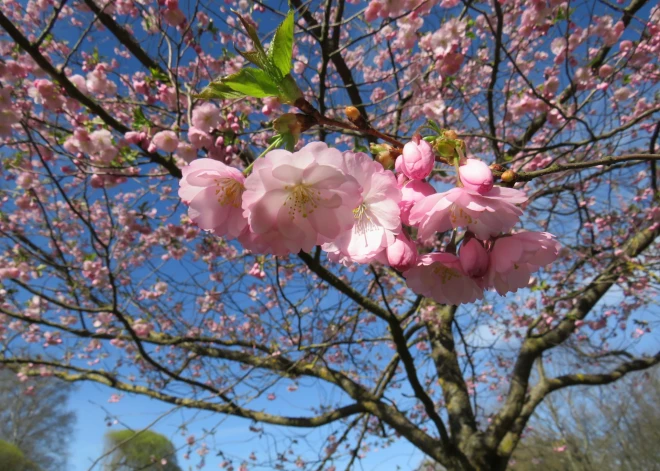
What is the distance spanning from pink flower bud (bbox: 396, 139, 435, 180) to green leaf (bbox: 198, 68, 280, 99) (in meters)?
0.22

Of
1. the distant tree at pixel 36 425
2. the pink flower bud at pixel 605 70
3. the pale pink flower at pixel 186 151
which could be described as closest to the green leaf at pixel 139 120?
the pale pink flower at pixel 186 151

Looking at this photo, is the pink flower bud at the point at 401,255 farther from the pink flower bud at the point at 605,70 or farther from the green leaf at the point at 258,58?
the pink flower bud at the point at 605,70

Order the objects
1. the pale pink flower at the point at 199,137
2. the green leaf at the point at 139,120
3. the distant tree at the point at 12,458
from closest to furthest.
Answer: the pale pink flower at the point at 199,137 → the green leaf at the point at 139,120 → the distant tree at the point at 12,458

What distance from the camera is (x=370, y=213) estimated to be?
712 mm

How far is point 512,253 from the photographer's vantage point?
0.66m

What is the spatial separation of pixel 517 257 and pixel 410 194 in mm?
202

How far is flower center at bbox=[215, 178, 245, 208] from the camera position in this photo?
0.71 meters

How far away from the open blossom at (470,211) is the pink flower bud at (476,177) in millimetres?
11

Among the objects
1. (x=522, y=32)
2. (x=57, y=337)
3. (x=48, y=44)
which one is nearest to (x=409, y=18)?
(x=522, y=32)

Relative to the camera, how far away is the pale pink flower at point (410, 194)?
2.19ft

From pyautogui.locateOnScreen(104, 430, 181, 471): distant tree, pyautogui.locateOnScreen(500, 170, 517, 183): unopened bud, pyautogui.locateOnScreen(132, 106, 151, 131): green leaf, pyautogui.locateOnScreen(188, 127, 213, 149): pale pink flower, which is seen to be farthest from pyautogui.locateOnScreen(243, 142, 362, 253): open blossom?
pyautogui.locateOnScreen(104, 430, 181, 471): distant tree

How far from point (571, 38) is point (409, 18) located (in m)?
1.42

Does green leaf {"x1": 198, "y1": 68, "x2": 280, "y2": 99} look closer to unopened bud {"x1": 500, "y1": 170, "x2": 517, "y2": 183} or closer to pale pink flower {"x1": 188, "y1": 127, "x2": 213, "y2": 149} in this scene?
unopened bud {"x1": 500, "y1": 170, "x2": 517, "y2": 183}

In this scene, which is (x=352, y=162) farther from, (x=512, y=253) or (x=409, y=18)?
(x=409, y=18)
